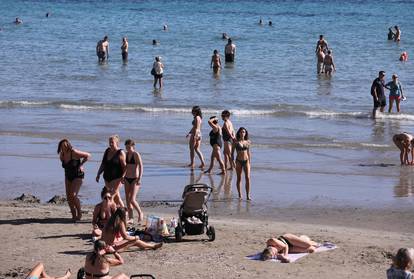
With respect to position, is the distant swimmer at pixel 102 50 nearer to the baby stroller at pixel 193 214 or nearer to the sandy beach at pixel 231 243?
the sandy beach at pixel 231 243

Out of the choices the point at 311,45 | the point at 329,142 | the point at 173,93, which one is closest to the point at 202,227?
the point at 329,142

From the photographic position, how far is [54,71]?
119ft

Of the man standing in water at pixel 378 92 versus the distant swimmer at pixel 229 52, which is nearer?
the man standing in water at pixel 378 92

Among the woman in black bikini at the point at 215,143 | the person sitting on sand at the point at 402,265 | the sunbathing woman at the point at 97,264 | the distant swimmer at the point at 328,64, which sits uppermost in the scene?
the distant swimmer at the point at 328,64

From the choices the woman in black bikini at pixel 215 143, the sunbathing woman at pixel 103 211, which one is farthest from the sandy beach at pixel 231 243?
the woman in black bikini at pixel 215 143

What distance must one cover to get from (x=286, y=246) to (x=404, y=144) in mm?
7383

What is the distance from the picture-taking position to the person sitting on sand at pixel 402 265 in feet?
30.2

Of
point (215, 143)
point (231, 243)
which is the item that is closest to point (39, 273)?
point (231, 243)

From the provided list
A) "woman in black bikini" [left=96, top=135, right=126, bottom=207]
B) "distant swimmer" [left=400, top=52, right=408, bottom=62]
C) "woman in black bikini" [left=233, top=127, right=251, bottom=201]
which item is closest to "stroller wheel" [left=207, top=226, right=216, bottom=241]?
"woman in black bikini" [left=96, top=135, right=126, bottom=207]

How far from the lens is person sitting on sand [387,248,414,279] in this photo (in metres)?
9.20

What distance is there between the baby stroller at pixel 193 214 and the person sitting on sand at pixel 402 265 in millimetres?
4124

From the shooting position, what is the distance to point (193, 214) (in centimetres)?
1312

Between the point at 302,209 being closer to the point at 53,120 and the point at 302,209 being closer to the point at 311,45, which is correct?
the point at 53,120

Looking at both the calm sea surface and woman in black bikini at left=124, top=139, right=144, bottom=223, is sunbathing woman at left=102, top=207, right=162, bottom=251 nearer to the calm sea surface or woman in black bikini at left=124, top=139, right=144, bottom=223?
woman in black bikini at left=124, top=139, right=144, bottom=223
